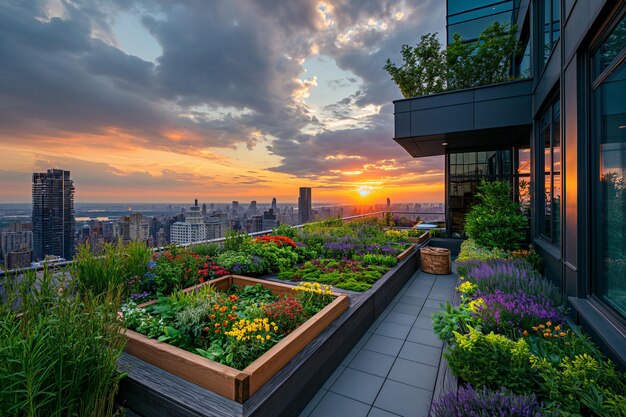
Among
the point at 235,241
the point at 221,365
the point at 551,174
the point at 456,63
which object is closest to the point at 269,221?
the point at 235,241

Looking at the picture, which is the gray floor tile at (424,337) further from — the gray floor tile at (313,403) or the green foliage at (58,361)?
the green foliage at (58,361)

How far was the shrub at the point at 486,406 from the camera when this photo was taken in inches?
50.6

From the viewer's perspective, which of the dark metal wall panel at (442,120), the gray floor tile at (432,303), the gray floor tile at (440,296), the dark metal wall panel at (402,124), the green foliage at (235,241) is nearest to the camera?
the gray floor tile at (432,303)

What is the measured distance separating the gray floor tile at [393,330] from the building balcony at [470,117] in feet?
19.1

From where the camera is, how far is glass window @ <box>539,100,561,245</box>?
4.28 metres

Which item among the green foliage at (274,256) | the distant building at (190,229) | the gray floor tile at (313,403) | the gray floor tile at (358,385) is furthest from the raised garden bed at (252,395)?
the distant building at (190,229)

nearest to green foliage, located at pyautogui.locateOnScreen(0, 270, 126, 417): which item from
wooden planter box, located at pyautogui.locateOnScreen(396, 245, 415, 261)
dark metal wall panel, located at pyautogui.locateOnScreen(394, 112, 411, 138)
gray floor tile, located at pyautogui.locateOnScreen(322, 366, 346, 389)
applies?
Answer: gray floor tile, located at pyautogui.locateOnScreen(322, 366, 346, 389)

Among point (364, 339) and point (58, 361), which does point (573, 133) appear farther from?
point (58, 361)

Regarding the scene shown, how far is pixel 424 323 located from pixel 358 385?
5.49 feet

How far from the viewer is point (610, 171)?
7.80 feet

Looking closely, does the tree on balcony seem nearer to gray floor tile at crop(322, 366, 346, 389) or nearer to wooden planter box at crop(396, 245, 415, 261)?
wooden planter box at crop(396, 245, 415, 261)

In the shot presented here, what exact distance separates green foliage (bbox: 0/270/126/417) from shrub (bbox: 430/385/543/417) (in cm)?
184

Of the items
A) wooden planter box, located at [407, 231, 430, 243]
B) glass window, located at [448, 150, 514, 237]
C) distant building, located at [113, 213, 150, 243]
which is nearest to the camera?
distant building, located at [113, 213, 150, 243]

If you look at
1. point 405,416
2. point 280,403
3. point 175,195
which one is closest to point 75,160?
point 175,195
